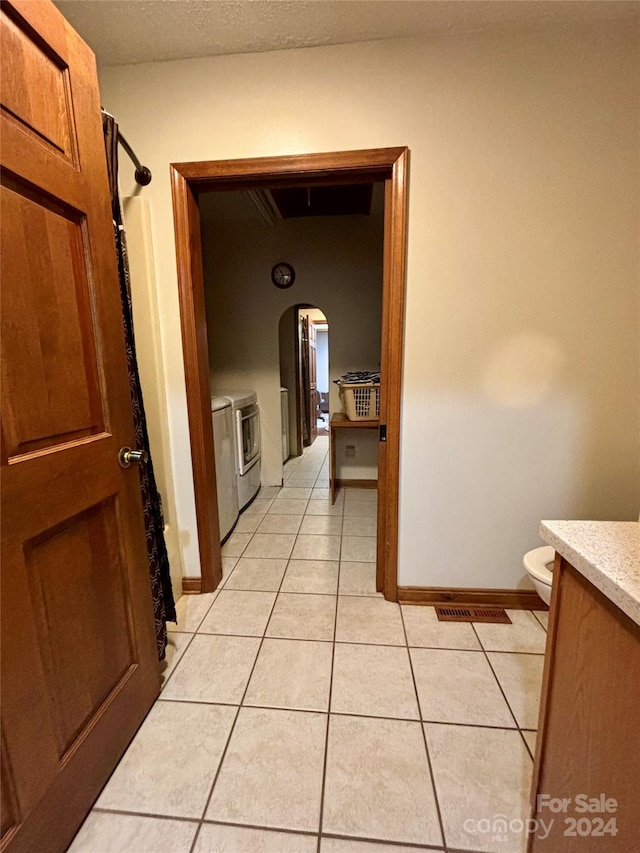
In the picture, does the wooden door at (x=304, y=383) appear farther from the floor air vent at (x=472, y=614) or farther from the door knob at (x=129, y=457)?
the door knob at (x=129, y=457)

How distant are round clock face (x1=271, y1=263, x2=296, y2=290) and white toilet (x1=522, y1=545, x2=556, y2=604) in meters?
3.03

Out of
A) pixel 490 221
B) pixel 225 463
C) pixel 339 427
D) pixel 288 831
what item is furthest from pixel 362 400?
pixel 288 831

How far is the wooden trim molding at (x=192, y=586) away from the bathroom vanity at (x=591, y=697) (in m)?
1.57

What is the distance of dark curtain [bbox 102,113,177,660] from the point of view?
1205 mm

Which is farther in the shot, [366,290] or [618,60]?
[366,290]

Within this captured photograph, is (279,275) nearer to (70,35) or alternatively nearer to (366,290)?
(366,290)

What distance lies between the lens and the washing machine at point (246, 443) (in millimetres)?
2715

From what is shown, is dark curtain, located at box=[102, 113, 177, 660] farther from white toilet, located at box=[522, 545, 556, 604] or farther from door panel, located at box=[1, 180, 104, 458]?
white toilet, located at box=[522, 545, 556, 604]

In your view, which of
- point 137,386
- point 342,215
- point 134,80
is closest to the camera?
point 137,386

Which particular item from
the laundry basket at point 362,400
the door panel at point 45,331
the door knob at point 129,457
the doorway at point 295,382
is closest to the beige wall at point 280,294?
the doorway at point 295,382

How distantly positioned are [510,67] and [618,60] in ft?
1.36

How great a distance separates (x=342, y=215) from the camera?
322 cm

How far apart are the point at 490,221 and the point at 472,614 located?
72.3 inches

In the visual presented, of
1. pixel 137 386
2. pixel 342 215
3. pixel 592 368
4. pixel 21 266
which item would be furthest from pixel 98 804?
pixel 342 215
